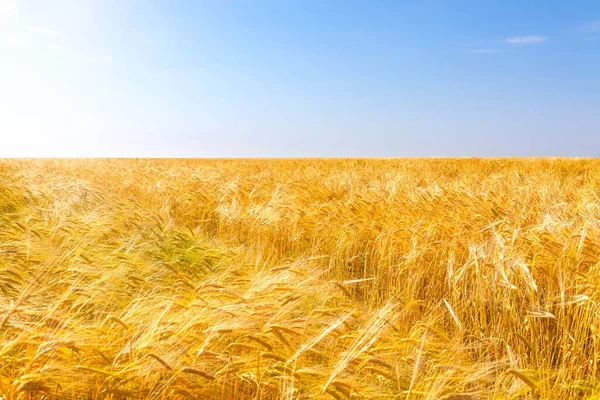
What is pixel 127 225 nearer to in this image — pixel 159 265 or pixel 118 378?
pixel 159 265

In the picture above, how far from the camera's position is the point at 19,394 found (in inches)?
51.6

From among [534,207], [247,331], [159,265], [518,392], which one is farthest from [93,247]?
[534,207]

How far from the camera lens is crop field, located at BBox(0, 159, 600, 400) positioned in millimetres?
1464

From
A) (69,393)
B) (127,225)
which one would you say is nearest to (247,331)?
(69,393)

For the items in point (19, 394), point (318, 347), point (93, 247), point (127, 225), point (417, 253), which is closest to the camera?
point (19, 394)

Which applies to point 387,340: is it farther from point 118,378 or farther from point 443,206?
point 443,206

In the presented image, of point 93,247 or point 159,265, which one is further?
point 93,247

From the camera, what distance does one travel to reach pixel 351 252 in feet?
12.6

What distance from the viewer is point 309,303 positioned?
234 cm

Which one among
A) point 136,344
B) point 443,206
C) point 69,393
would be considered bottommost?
point 69,393

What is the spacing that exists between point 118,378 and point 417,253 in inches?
82.5

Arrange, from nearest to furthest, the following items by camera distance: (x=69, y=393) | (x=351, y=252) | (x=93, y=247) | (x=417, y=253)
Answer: (x=69, y=393) → (x=417, y=253) → (x=93, y=247) → (x=351, y=252)

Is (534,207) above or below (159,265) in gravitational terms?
above

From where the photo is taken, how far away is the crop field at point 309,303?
4.80 ft
